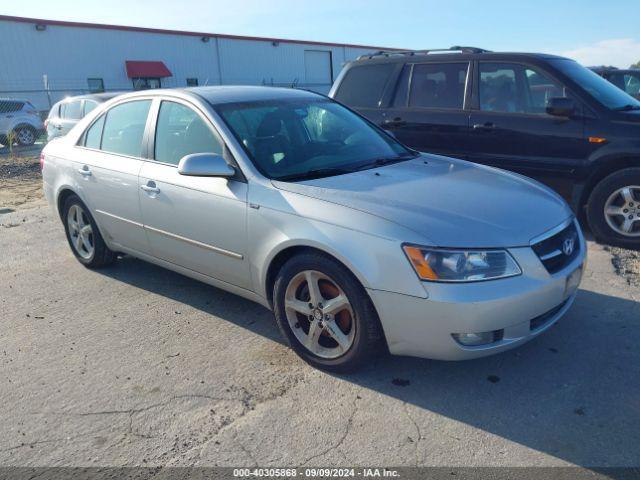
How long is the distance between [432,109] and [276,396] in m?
4.39

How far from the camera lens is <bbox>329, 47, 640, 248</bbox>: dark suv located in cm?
538

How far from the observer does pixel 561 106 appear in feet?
18.0

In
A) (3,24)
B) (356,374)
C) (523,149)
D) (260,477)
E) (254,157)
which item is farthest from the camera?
(3,24)

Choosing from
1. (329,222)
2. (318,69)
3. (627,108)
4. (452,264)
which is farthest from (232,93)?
(318,69)

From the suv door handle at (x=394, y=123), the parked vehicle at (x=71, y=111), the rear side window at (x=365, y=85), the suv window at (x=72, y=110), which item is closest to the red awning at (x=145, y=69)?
the parked vehicle at (x=71, y=111)

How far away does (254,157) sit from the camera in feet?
12.0

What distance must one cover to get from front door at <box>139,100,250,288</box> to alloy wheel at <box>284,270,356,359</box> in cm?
42

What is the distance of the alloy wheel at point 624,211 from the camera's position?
5.27 metres

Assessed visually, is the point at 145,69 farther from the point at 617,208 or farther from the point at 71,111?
the point at 617,208

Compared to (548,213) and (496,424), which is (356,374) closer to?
(496,424)

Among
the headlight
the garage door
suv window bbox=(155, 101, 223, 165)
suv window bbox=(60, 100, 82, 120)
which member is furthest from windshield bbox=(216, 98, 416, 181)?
the garage door

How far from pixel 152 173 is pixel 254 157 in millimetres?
960

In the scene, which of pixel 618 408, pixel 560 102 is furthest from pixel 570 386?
pixel 560 102

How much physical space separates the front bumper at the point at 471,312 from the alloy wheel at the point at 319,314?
290 mm
